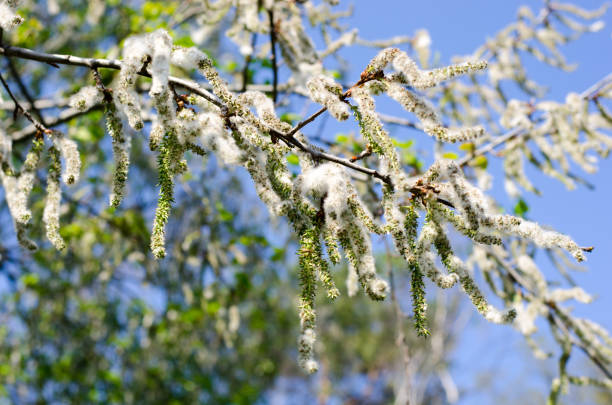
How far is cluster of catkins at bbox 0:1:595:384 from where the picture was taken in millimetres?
1484

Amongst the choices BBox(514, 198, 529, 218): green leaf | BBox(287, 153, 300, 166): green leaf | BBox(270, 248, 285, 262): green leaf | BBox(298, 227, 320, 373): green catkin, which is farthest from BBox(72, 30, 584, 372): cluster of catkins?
BBox(270, 248, 285, 262): green leaf

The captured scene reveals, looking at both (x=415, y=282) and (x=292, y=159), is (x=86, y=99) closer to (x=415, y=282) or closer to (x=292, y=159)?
(x=415, y=282)

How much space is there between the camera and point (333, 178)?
1527 millimetres

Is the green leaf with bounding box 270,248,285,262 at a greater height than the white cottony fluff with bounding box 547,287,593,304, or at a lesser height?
greater

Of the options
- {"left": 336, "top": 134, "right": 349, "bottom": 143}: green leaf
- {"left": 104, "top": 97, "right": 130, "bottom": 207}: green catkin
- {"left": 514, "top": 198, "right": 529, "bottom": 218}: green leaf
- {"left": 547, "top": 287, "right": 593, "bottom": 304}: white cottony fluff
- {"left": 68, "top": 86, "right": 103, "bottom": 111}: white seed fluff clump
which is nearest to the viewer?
{"left": 104, "top": 97, "right": 130, "bottom": 207}: green catkin

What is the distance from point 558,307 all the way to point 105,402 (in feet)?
22.8

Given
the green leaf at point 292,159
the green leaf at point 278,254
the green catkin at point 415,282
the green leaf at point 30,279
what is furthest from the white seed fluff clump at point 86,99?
the green leaf at point 30,279

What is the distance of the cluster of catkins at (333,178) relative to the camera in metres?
1.48

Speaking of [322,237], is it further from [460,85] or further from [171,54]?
[460,85]

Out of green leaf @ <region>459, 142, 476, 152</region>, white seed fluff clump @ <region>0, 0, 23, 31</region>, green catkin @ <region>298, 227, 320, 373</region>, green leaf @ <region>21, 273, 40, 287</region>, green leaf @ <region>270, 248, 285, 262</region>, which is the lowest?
green catkin @ <region>298, 227, 320, 373</region>

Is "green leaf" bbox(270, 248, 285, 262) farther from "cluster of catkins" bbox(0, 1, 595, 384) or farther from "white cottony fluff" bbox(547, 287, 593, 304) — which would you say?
"cluster of catkins" bbox(0, 1, 595, 384)

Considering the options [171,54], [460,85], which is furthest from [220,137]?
[460,85]

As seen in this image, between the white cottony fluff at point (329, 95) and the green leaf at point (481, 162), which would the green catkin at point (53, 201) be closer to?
the white cottony fluff at point (329, 95)

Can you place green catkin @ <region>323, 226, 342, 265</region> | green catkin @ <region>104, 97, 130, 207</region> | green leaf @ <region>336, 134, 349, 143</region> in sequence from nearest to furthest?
green catkin @ <region>323, 226, 342, 265</region> < green catkin @ <region>104, 97, 130, 207</region> < green leaf @ <region>336, 134, 349, 143</region>
